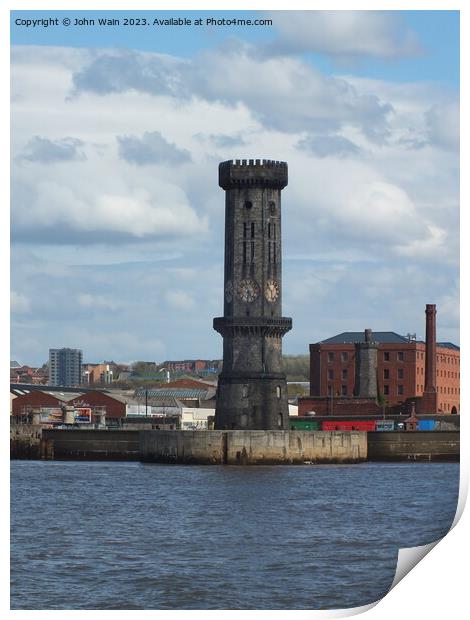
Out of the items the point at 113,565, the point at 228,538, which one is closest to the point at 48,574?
the point at 113,565

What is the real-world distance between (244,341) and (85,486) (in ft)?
67.1

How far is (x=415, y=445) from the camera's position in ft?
303

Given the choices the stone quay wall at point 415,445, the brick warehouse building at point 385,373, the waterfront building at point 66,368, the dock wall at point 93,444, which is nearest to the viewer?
the stone quay wall at point 415,445

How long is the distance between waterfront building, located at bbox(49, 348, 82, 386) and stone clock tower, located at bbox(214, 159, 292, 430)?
257 ft

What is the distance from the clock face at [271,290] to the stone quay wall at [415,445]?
51.7ft

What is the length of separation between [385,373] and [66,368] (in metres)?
49.3

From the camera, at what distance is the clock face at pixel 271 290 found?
79.8 meters

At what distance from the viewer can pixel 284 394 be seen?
82.4m

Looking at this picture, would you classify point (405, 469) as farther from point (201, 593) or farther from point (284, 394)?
point (201, 593)

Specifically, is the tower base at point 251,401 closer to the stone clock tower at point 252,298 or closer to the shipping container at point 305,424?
the stone clock tower at point 252,298

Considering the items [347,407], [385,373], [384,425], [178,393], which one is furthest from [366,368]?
[178,393]

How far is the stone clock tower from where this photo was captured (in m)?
79.2

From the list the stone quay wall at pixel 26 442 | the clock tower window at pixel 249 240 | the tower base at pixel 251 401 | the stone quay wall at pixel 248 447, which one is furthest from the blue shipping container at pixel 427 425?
the clock tower window at pixel 249 240

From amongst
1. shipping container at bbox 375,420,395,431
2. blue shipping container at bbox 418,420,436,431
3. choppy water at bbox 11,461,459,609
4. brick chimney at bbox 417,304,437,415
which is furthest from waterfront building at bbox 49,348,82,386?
choppy water at bbox 11,461,459,609
